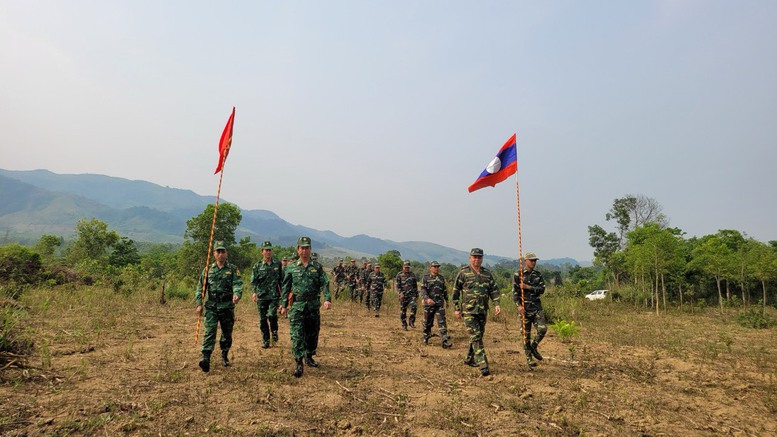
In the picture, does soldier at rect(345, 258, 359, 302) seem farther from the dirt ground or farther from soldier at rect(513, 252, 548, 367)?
soldier at rect(513, 252, 548, 367)

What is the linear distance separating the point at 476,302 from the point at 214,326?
4913 mm

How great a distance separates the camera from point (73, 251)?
1581 inches

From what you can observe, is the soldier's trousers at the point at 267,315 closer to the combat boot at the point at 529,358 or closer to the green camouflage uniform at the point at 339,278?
the combat boot at the point at 529,358

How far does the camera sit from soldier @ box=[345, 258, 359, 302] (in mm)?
20797

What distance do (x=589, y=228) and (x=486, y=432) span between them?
5206 centimetres

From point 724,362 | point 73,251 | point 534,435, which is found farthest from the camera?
point 73,251

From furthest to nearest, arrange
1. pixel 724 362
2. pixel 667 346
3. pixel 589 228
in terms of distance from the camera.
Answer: pixel 589 228 → pixel 667 346 → pixel 724 362

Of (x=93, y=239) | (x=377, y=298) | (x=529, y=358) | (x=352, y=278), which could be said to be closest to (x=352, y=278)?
(x=352, y=278)

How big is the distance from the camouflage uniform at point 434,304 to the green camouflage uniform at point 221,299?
16.5 feet

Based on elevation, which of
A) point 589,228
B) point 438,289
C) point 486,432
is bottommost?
point 486,432

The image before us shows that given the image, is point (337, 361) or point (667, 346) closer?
point (337, 361)

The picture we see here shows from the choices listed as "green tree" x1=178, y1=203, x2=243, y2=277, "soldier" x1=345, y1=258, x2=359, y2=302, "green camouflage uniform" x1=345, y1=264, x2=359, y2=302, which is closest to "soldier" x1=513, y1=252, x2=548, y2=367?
"soldier" x1=345, y1=258, x2=359, y2=302

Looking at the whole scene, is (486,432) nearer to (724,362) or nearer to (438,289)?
(438,289)

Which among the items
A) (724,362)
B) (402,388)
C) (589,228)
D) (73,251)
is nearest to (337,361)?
(402,388)
